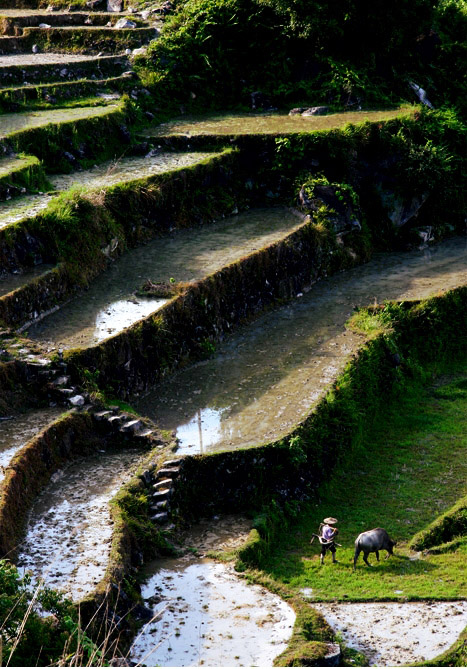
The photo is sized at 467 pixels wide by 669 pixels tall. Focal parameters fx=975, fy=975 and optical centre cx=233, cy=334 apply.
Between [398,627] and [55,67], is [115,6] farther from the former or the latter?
[398,627]

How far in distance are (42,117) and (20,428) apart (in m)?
10.8

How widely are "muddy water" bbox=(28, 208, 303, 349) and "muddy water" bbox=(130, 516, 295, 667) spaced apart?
4450mm

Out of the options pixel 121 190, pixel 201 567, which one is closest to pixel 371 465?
pixel 201 567

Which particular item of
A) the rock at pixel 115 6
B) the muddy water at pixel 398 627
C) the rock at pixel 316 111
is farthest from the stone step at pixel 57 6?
the muddy water at pixel 398 627

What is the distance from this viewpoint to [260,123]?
23781mm

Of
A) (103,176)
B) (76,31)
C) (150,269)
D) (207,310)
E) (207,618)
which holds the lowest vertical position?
(207,618)

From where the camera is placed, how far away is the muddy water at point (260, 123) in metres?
23.0

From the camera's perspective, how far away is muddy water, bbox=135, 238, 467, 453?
48.1ft

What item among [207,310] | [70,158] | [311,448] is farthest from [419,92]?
[311,448]

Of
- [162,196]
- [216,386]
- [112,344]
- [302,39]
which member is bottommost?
[216,386]

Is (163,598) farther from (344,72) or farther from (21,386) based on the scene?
(344,72)

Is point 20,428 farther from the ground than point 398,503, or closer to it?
farther from the ground

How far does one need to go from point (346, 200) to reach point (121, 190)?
17.8 feet

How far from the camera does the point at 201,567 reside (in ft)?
39.4
